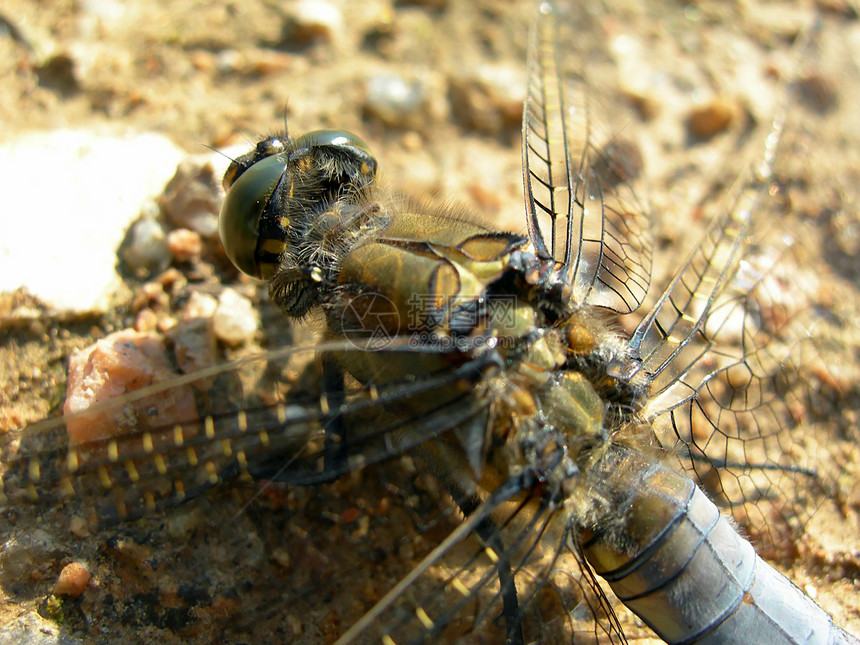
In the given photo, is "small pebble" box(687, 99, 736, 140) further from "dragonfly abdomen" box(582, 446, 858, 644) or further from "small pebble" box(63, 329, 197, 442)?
"small pebble" box(63, 329, 197, 442)

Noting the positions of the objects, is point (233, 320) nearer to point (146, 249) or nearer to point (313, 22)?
point (146, 249)

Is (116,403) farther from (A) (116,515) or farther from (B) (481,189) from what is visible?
(B) (481,189)

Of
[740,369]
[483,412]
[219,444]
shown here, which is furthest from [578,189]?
[219,444]

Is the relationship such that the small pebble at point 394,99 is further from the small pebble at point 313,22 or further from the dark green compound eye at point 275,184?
the dark green compound eye at point 275,184

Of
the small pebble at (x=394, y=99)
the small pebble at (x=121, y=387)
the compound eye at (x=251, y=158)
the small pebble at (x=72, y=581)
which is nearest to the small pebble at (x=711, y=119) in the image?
the small pebble at (x=394, y=99)

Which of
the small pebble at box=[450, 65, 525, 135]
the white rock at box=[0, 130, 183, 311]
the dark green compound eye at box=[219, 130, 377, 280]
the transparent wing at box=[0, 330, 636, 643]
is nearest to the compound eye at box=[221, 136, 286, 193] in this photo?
the dark green compound eye at box=[219, 130, 377, 280]

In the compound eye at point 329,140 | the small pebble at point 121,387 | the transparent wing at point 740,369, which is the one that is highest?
the compound eye at point 329,140
